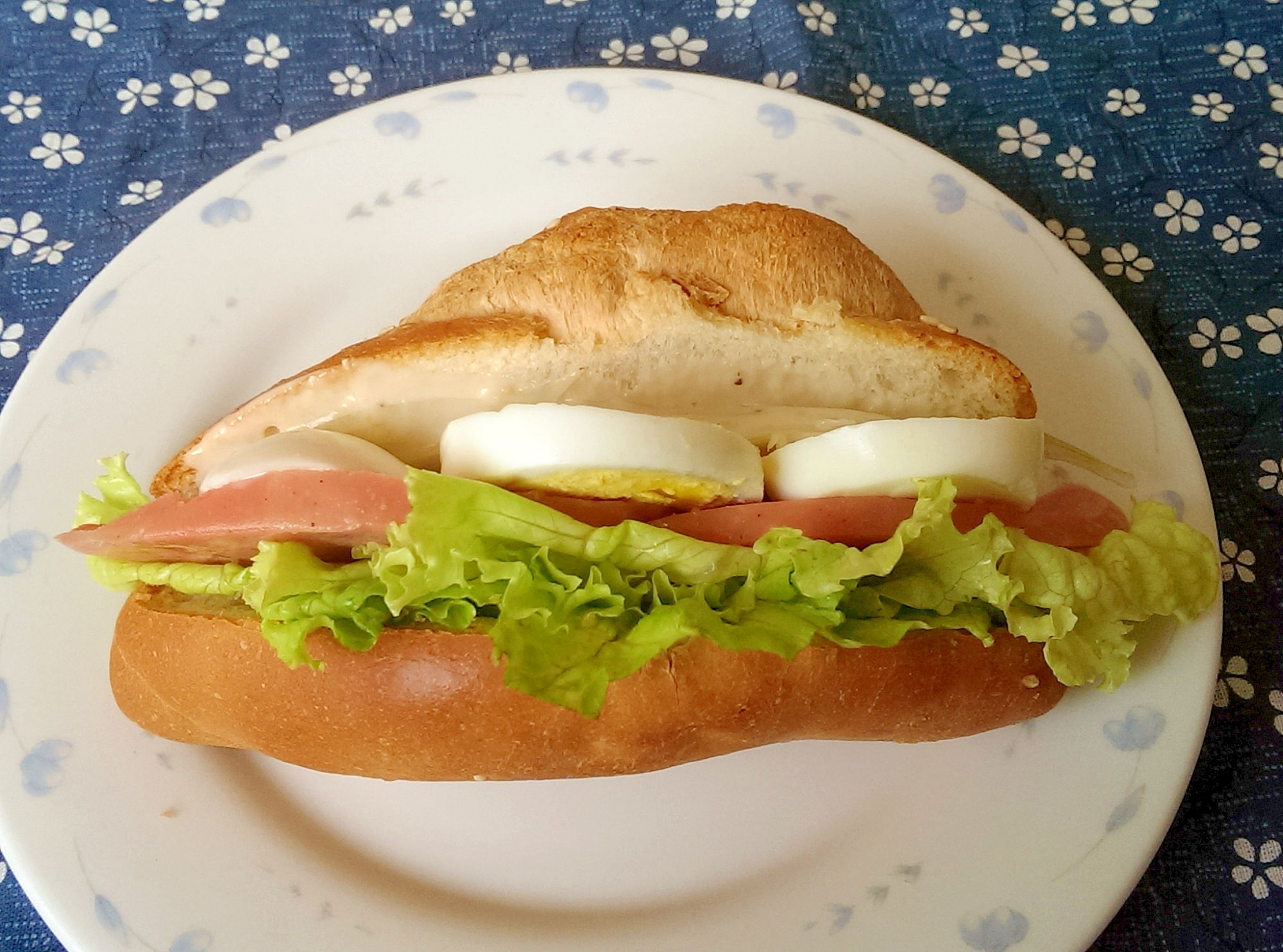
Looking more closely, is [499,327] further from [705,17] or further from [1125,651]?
[705,17]

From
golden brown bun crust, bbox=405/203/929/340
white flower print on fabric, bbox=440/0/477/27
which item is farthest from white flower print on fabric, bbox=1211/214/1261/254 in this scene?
white flower print on fabric, bbox=440/0/477/27

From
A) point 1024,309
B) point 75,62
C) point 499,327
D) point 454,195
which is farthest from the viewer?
point 75,62

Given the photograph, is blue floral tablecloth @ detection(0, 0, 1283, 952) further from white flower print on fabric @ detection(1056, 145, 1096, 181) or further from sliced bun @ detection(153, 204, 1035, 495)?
sliced bun @ detection(153, 204, 1035, 495)

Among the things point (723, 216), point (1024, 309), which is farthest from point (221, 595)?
point (1024, 309)

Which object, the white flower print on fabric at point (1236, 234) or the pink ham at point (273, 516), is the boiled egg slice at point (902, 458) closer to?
the pink ham at point (273, 516)

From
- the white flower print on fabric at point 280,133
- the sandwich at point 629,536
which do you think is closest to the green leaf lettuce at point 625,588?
the sandwich at point 629,536

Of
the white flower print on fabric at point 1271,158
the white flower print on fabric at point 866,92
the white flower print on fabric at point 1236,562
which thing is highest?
the white flower print on fabric at point 866,92

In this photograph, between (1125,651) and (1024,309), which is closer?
(1125,651)
